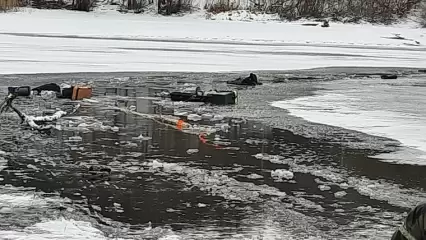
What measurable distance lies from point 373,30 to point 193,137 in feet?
101

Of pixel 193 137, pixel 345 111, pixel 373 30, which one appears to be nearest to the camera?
pixel 193 137

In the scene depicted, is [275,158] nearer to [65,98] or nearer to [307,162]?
[307,162]

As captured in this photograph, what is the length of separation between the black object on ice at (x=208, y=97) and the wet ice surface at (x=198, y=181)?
140 cm

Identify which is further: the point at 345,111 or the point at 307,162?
the point at 345,111

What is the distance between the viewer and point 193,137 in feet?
25.5

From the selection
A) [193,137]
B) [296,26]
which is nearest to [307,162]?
[193,137]

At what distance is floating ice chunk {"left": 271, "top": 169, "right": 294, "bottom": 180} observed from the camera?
5.98 metres

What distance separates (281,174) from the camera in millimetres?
6062

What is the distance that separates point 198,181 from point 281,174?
791 millimetres

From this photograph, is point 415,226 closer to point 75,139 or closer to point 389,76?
point 75,139

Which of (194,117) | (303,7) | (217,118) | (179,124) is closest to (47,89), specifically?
(194,117)

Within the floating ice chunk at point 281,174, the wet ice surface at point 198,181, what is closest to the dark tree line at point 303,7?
the wet ice surface at point 198,181

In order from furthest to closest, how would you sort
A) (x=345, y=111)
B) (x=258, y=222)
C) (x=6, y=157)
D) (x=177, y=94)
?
(x=177, y=94), (x=345, y=111), (x=6, y=157), (x=258, y=222)

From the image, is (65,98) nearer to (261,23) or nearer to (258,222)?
(258,222)
